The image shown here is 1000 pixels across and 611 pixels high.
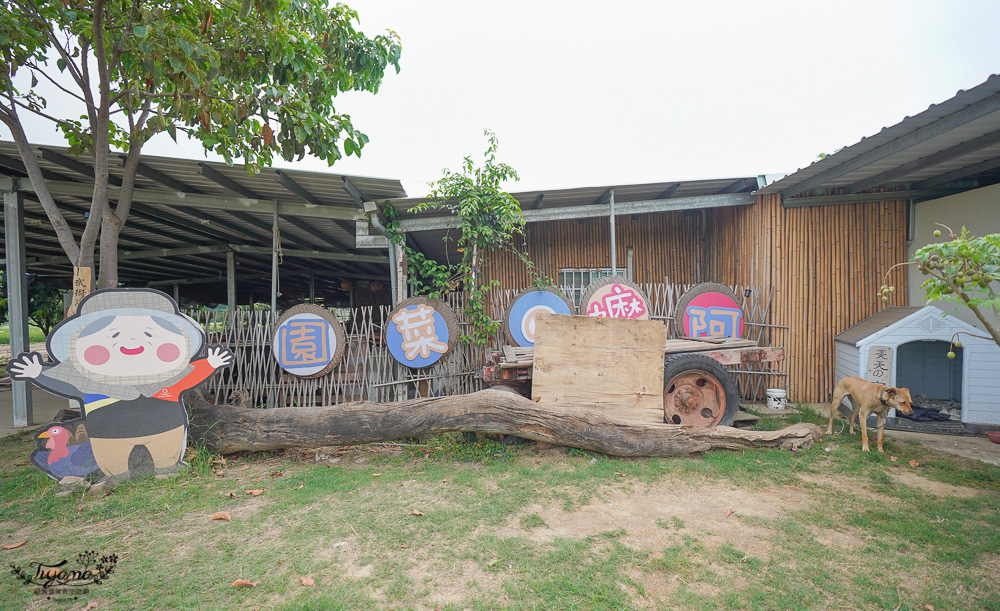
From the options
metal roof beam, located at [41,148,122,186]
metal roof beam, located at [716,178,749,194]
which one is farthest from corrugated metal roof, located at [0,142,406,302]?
metal roof beam, located at [716,178,749,194]

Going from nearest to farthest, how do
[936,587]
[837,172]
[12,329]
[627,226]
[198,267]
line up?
1. [936,587]
2. [837,172]
3. [12,329]
4. [627,226]
5. [198,267]

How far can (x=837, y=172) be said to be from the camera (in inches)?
204

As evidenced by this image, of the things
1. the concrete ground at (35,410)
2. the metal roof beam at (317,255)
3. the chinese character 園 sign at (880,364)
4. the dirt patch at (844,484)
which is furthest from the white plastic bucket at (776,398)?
the concrete ground at (35,410)

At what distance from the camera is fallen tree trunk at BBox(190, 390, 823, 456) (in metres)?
4.13

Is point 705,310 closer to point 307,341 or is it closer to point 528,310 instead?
point 528,310

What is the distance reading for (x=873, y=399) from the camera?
4.30 m

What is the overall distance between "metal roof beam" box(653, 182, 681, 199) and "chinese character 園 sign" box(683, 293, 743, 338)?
5.27 ft

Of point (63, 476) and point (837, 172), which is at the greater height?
point (837, 172)

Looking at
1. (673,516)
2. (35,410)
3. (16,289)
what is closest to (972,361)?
(673,516)

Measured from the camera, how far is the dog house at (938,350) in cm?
482

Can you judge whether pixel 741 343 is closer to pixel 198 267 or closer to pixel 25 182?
pixel 25 182

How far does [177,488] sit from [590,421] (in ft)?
11.9

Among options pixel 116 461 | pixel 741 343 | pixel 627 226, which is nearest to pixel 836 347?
pixel 741 343

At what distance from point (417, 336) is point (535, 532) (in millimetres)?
3175
